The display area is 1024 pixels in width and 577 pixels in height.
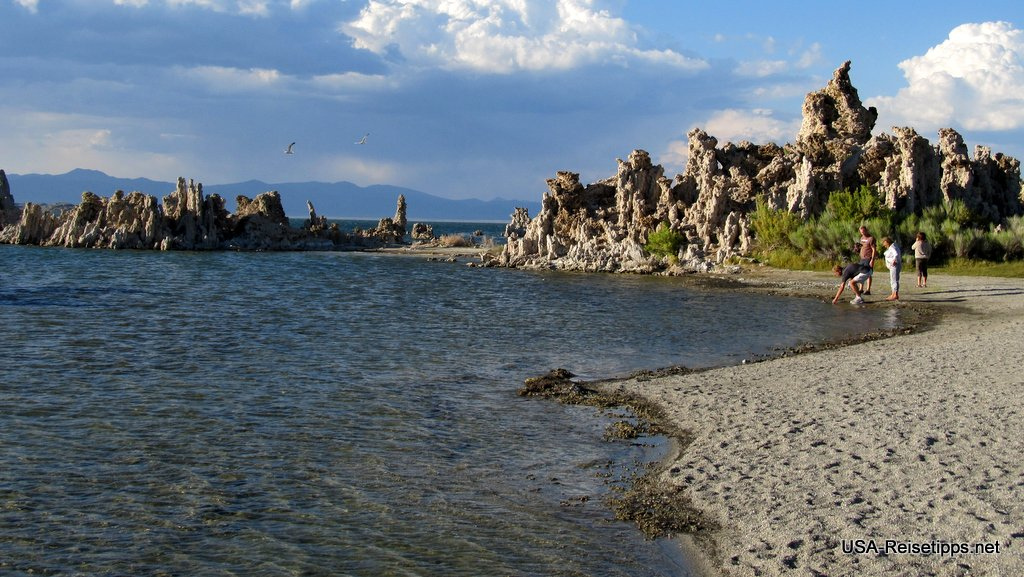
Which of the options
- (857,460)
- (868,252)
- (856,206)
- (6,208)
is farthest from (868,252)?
(6,208)

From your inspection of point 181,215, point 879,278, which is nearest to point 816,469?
point 879,278

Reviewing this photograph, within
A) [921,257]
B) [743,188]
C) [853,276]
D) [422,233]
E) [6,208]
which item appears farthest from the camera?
[422,233]

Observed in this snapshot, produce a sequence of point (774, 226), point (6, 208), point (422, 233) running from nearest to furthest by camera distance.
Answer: point (774, 226)
point (6, 208)
point (422, 233)

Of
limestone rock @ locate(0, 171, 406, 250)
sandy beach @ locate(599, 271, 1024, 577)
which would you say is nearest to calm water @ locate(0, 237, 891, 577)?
A: sandy beach @ locate(599, 271, 1024, 577)

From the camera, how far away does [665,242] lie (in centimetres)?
4688

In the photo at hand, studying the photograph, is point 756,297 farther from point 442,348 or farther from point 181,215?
point 181,215

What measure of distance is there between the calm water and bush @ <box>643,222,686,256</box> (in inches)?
747

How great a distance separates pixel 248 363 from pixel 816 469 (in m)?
12.0

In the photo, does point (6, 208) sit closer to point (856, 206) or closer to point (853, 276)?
point (856, 206)

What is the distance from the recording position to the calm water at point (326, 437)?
781cm

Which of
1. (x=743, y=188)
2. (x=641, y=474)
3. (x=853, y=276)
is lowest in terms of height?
(x=641, y=474)

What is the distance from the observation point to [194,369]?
16.7m

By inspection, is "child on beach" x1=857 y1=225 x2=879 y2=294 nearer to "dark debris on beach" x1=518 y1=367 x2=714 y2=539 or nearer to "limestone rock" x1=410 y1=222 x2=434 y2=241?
"dark debris on beach" x1=518 y1=367 x2=714 y2=539

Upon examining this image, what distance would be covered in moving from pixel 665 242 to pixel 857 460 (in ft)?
125
